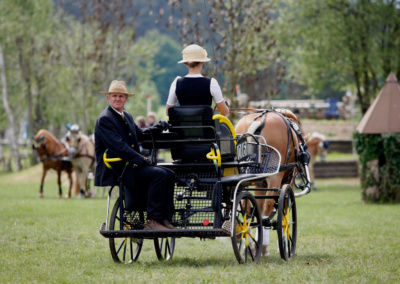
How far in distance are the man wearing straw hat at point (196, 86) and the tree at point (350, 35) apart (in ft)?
62.6

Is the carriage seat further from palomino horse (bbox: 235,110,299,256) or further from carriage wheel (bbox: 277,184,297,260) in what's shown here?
palomino horse (bbox: 235,110,299,256)

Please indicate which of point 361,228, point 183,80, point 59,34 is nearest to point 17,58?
point 59,34

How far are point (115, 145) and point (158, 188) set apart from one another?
684mm

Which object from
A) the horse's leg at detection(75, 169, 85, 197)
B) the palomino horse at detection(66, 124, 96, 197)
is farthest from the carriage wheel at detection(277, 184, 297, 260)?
the horse's leg at detection(75, 169, 85, 197)

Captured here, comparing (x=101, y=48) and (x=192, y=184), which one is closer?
(x=192, y=184)

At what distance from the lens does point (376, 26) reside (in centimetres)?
2816

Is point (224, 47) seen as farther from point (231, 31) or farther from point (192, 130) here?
point (192, 130)

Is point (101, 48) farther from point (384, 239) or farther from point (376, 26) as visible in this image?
point (384, 239)

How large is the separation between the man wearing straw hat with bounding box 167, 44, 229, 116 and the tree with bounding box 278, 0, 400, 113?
19.1 metres

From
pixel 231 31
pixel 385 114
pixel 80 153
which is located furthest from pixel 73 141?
pixel 385 114

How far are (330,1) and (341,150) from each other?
63.2ft

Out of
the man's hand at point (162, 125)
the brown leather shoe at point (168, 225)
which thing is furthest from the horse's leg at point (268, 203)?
the man's hand at point (162, 125)

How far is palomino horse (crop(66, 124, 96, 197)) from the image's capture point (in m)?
23.4

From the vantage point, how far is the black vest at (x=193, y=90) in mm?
9648
